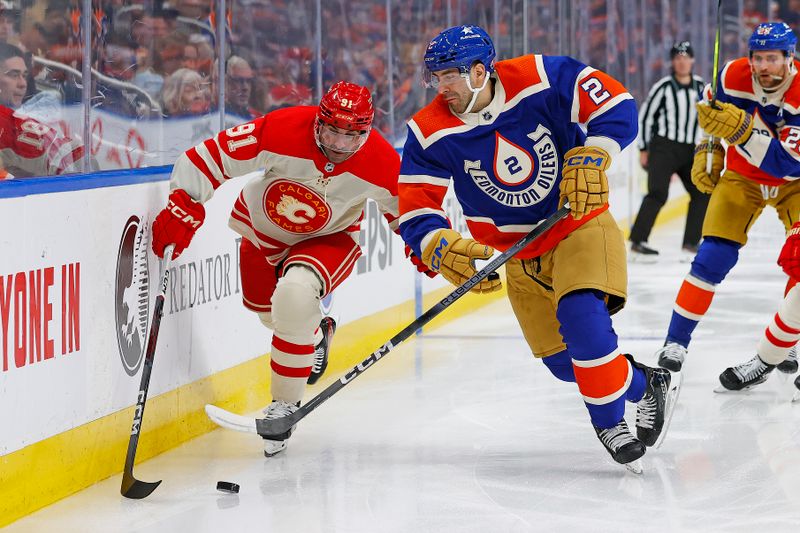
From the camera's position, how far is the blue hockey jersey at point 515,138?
3096 millimetres

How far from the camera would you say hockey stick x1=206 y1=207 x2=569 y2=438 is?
3113mm

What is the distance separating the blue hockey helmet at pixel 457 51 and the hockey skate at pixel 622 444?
922 millimetres

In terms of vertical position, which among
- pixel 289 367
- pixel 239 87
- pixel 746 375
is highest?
pixel 239 87

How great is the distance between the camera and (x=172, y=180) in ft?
11.2

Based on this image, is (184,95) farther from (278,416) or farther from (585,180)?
(585,180)

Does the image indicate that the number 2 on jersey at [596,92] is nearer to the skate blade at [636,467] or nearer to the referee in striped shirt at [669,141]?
the skate blade at [636,467]

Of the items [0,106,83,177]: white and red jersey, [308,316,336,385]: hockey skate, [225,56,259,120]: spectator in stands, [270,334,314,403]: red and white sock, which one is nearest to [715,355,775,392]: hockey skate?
[308,316,336,385]: hockey skate

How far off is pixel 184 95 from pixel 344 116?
3.41ft

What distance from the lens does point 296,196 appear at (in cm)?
360

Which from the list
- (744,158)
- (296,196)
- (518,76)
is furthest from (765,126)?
(296,196)

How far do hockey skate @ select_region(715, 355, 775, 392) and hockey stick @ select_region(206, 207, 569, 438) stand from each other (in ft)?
4.42

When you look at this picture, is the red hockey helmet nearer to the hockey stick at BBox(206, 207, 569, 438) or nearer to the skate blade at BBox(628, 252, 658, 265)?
the hockey stick at BBox(206, 207, 569, 438)

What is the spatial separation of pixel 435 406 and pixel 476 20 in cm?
340

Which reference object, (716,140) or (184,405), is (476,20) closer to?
(716,140)
